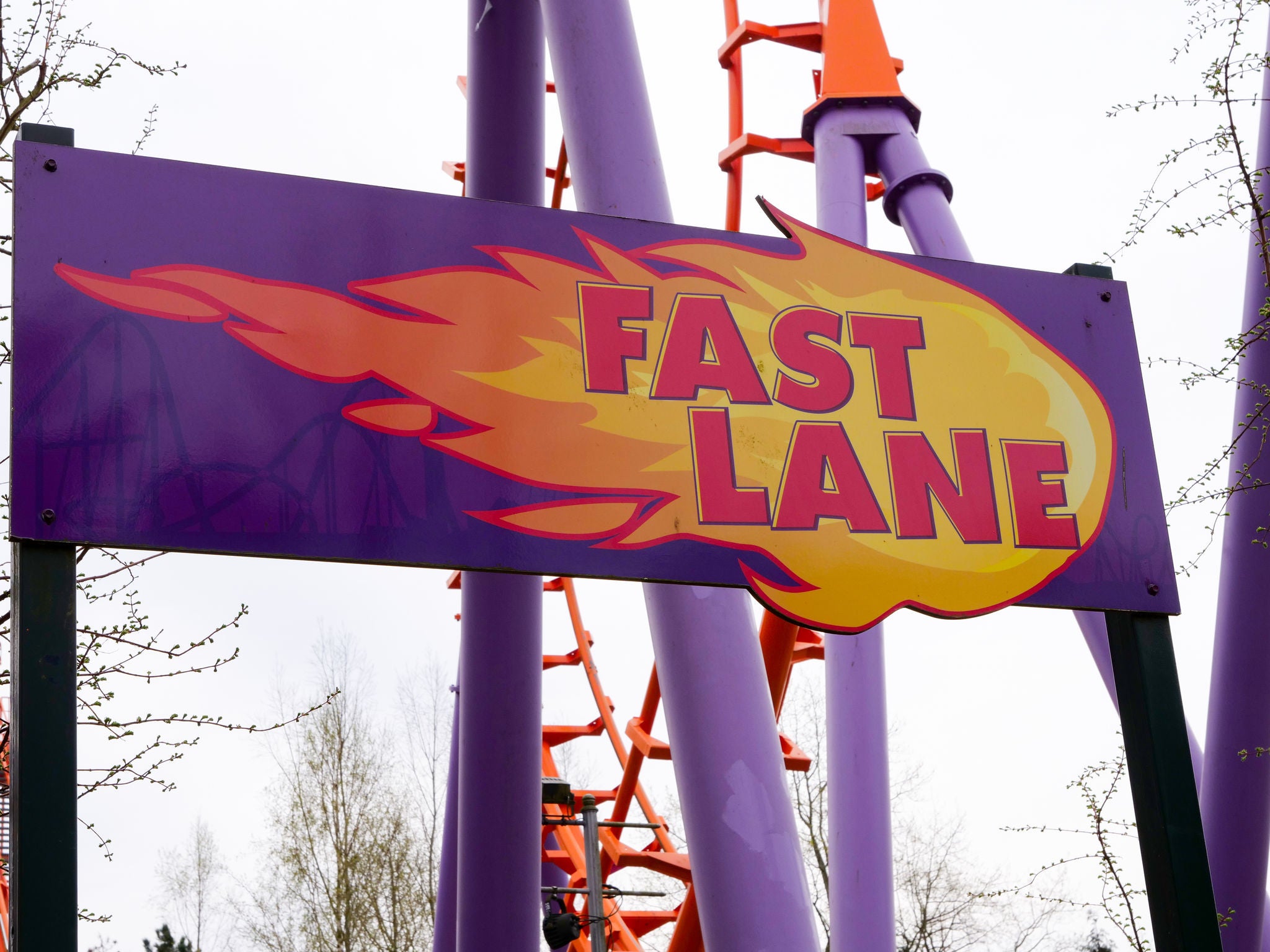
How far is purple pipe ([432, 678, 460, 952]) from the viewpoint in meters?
7.73

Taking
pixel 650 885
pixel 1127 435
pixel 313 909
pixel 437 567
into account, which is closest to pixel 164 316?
pixel 437 567

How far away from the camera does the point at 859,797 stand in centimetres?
584

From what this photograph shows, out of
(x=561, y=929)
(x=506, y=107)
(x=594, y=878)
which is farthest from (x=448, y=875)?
(x=506, y=107)

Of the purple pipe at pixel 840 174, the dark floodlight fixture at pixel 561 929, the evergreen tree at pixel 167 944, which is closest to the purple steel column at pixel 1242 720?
the purple pipe at pixel 840 174

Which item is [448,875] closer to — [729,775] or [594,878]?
[594,878]

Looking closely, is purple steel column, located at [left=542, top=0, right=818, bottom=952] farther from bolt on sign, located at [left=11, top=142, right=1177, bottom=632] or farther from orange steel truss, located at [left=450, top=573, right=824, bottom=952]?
orange steel truss, located at [left=450, top=573, right=824, bottom=952]

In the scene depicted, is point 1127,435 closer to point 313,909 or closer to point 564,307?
point 564,307

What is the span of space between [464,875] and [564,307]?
3.41 meters

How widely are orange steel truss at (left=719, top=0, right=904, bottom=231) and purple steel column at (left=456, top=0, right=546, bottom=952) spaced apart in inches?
41.3

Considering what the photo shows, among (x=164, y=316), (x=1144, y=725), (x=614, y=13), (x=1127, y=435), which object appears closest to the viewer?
(x=164, y=316)

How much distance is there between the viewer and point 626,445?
2982 millimetres

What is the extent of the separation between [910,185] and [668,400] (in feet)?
13.0

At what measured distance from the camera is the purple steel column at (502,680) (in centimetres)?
571

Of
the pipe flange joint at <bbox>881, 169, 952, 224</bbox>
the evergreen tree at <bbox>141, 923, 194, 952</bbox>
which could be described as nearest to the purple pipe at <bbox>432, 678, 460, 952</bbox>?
the pipe flange joint at <bbox>881, 169, 952, 224</bbox>
